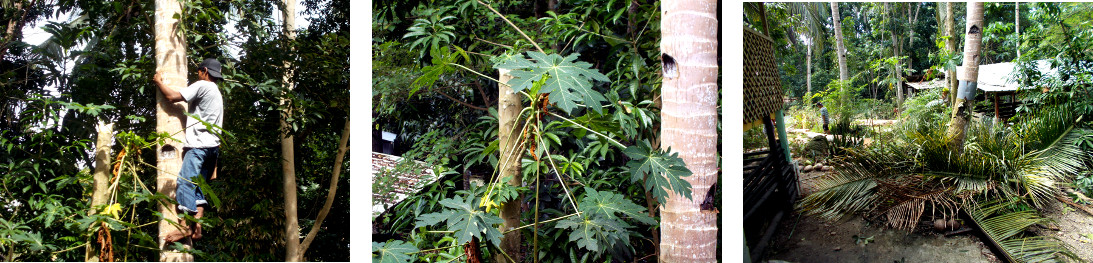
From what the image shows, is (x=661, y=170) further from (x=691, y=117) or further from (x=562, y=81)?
(x=562, y=81)

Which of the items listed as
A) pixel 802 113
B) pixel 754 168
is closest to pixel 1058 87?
pixel 802 113

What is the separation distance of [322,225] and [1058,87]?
285 cm

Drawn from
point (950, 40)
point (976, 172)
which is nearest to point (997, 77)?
point (950, 40)

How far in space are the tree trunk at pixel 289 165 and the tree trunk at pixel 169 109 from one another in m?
0.31

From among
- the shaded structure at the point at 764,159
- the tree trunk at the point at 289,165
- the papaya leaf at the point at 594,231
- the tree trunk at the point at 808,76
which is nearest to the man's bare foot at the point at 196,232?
the tree trunk at the point at 289,165

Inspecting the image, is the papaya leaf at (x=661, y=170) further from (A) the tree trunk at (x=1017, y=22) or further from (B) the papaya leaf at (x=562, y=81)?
(A) the tree trunk at (x=1017, y=22)

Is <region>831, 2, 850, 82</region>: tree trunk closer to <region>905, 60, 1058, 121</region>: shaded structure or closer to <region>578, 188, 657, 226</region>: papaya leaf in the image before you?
<region>905, 60, 1058, 121</region>: shaded structure

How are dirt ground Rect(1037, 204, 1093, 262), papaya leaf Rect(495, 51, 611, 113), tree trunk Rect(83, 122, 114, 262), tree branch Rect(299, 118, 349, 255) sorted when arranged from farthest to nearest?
dirt ground Rect(1037, 204, 1093, 262) → tree branch Rect(299, 118, 349, 255) → tree trunk Rect(83, 122, 114, 262) → papaya leaf Rect(495, 51, 611, 113)

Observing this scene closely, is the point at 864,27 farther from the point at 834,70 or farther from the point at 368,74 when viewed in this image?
the point at 368,74

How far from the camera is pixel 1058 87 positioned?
2.19m

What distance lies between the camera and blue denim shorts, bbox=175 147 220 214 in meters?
1.87

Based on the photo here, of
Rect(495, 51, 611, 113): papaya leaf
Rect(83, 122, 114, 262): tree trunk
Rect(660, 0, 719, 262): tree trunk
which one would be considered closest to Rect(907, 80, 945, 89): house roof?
Rect(660, 0, 719, 262): tree trunk

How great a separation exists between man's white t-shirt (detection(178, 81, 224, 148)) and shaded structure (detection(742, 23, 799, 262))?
75.6 inches

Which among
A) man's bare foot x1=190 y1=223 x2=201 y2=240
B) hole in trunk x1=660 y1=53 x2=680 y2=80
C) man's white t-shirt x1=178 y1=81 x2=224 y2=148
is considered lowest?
man's bare foot x1=190 y1=223 x2=201 y2=240
